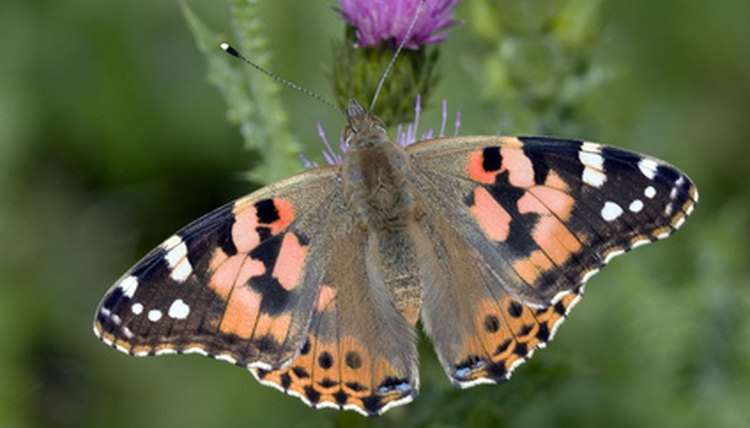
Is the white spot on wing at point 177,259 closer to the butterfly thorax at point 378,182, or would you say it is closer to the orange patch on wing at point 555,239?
the butterfly thorax at point 378,182

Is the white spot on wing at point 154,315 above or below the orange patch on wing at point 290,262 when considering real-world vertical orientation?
below

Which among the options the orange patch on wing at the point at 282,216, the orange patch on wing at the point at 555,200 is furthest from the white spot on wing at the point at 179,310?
the orange patch on wing at the point at 555,200

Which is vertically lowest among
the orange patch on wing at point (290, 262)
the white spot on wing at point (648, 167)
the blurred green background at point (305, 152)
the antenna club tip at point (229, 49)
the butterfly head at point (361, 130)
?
the blurred green background at point (305, 152)

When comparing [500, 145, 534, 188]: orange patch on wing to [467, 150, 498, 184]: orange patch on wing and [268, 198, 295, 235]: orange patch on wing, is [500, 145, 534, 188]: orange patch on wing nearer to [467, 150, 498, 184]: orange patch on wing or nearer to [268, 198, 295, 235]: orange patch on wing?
[467, 150, 498, 184]: orange patch on wing

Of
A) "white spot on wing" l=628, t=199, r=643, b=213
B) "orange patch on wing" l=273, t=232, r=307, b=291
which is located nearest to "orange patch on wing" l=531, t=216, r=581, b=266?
"white spot on wing" l=628, t=199, r=643, b=213

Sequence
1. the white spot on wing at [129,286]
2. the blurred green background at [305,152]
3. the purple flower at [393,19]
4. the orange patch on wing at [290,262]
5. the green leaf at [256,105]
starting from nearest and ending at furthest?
the white spot on wing at [129,286] → the orange patch on wing at [290,262] → the green leaf at [256,105] → the purple flower at [393,19] → the blurred green background at [305,152]

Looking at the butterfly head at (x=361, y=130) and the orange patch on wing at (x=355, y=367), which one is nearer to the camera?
the orange patch on wing at (x=355, y=367)

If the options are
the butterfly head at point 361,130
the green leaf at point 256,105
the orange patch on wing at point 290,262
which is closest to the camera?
the orange patch on wing at point 290,262
